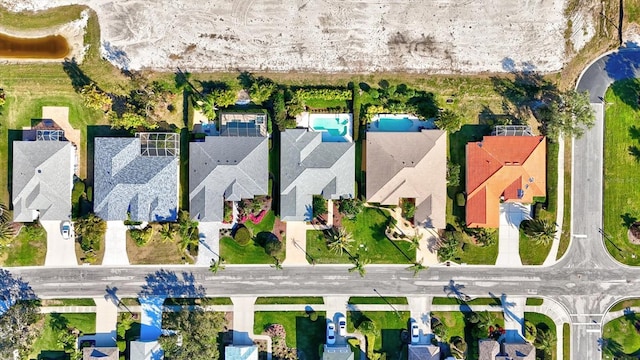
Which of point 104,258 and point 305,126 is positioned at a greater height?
point 305,126

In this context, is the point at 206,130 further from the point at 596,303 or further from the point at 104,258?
the point at 596,303

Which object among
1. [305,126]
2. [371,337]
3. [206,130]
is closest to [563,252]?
[371,337]

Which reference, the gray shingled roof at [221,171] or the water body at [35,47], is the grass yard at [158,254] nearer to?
the gray shingled roof at [221,171]

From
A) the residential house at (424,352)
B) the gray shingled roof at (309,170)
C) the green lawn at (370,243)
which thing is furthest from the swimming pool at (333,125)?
the residential house at (424,352)

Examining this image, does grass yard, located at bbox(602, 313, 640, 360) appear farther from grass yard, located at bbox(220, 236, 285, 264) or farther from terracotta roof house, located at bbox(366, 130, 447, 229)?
grass yard, located at bbox(220, 236, 285, 264)

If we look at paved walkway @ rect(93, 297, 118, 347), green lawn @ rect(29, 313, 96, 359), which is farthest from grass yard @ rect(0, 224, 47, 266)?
paved walkway @ rect(93, 297, 118, 347)
